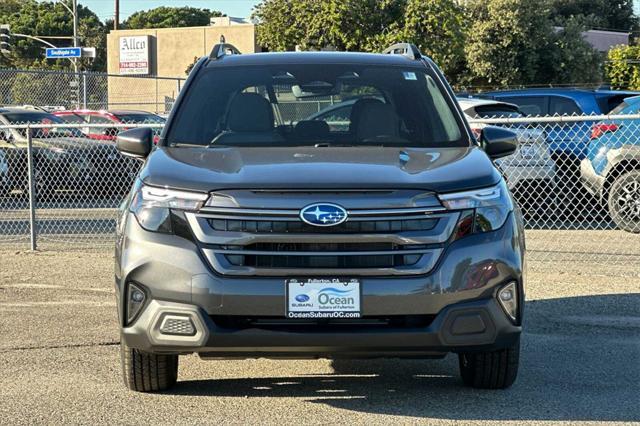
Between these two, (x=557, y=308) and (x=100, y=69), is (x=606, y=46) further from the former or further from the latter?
(x=557, y=308)

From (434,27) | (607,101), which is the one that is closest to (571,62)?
(434,27)

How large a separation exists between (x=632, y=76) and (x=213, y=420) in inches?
1959

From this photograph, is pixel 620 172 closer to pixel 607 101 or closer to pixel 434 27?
pixel 607 101

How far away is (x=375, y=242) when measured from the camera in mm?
4691

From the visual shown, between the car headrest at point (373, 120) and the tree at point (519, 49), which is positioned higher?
the car headrest at point (373, 120)

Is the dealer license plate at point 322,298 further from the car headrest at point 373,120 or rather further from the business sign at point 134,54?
the business sign at point 134,54

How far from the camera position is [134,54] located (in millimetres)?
54781

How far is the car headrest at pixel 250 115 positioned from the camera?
5852 mm

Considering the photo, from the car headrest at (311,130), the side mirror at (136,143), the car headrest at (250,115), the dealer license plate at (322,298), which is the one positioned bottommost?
the dealer license plate at (322,298)

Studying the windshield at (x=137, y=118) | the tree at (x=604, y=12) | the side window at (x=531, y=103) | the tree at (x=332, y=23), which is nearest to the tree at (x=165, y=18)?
the tree at (x=604, y=12)

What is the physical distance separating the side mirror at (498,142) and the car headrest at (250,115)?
125 cm

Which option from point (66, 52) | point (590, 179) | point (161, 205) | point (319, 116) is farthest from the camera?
point (66, 52)

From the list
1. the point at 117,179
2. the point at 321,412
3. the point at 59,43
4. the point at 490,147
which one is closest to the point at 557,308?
the point at 490,147

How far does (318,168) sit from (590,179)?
8.57 m
